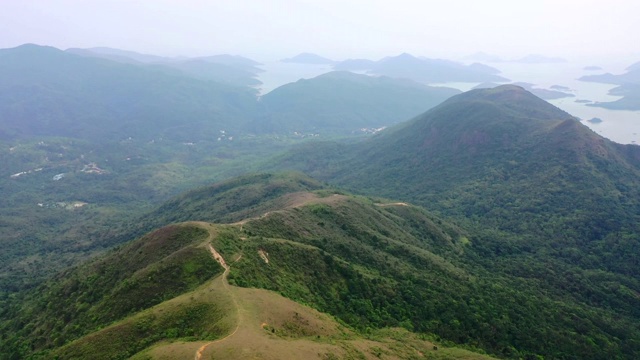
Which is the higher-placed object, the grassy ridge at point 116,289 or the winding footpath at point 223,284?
the winding footpath at point 223,284

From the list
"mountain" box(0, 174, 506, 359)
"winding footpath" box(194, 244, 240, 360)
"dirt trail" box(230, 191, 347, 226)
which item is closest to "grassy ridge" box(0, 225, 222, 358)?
"mountain" box(0, 174, 506, 359)

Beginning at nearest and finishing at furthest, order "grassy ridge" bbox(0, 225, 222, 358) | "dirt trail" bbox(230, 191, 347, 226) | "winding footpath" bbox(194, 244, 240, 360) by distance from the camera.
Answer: "winding footpath" bbox(194, 244, 240, 360) < "grassy ridge" bbox(0, 225, 222, 358) < "dirt trail" bbox(230, 191, 347, 226)

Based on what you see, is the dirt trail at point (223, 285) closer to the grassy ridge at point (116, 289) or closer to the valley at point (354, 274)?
the valley at point (354, 274)

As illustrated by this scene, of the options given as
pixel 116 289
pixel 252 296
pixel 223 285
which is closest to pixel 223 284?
pixel 223 285

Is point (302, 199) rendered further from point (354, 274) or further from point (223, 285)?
point (223, 285)

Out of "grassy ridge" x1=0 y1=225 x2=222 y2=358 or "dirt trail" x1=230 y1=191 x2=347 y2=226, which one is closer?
"grassy ridge" x1=0 y1=225 x2=222 y2=358

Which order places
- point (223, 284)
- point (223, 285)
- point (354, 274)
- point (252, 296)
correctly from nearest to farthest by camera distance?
point (252, 296) < point (223, 285) < point (223, 284) < point (354, 274)

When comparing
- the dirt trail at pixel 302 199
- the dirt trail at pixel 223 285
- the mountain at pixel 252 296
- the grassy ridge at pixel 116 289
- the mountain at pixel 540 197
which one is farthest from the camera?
the dirt trail at pixel 302 199

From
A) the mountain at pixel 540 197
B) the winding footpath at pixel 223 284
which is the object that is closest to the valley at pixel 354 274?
the winding footpath at pixel 223 284

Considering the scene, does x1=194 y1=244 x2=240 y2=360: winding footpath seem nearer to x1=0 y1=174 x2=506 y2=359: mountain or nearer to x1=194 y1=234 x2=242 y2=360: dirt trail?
x1=194 y1=234 x2=242 y2=360: dirt trail
